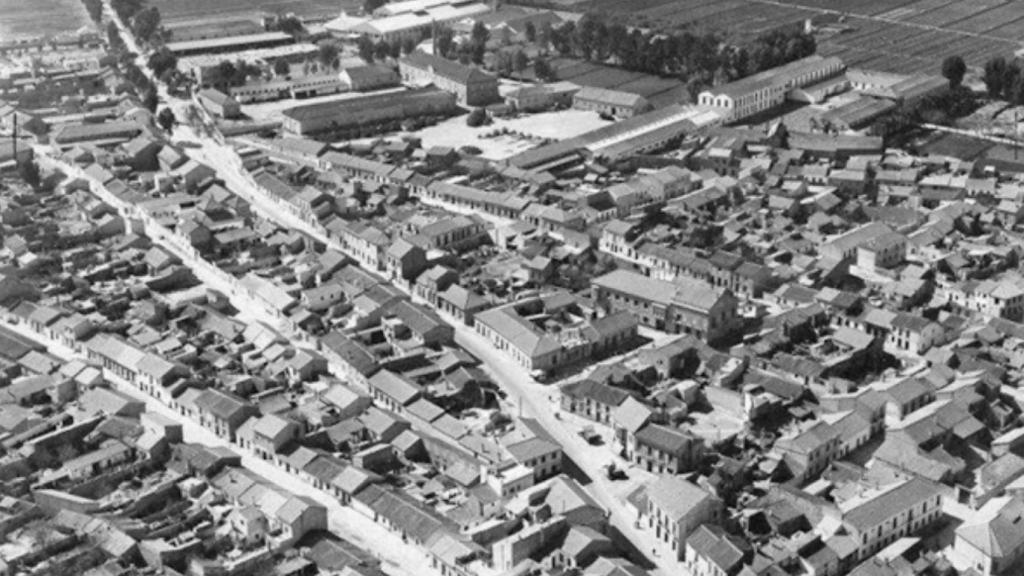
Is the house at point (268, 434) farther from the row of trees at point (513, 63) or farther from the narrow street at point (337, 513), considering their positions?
the row of trees at point (513, 63)

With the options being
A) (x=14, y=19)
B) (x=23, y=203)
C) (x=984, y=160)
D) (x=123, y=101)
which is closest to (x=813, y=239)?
(x=984, y=160)

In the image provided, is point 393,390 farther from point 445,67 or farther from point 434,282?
point 445,67

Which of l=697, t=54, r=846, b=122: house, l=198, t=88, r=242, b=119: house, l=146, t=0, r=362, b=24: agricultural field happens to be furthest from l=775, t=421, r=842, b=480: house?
l=146, t=0, r=362, b=24: agricultural field

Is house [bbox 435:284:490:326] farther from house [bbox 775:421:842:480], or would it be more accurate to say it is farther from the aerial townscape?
house [bbox 775:421:842:480]

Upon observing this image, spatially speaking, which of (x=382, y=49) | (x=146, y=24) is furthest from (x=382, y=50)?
(x=146, y=24)

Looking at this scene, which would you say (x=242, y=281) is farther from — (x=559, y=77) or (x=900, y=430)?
(x=559, y=77)

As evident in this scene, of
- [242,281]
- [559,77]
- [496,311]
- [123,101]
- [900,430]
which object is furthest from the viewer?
[559,77]

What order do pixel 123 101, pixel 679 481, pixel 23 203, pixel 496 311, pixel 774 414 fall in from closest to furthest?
pixel 679 481 < pixel 774 414 < pixel 496 311 < pixel 23 203 < pixel 123 101
